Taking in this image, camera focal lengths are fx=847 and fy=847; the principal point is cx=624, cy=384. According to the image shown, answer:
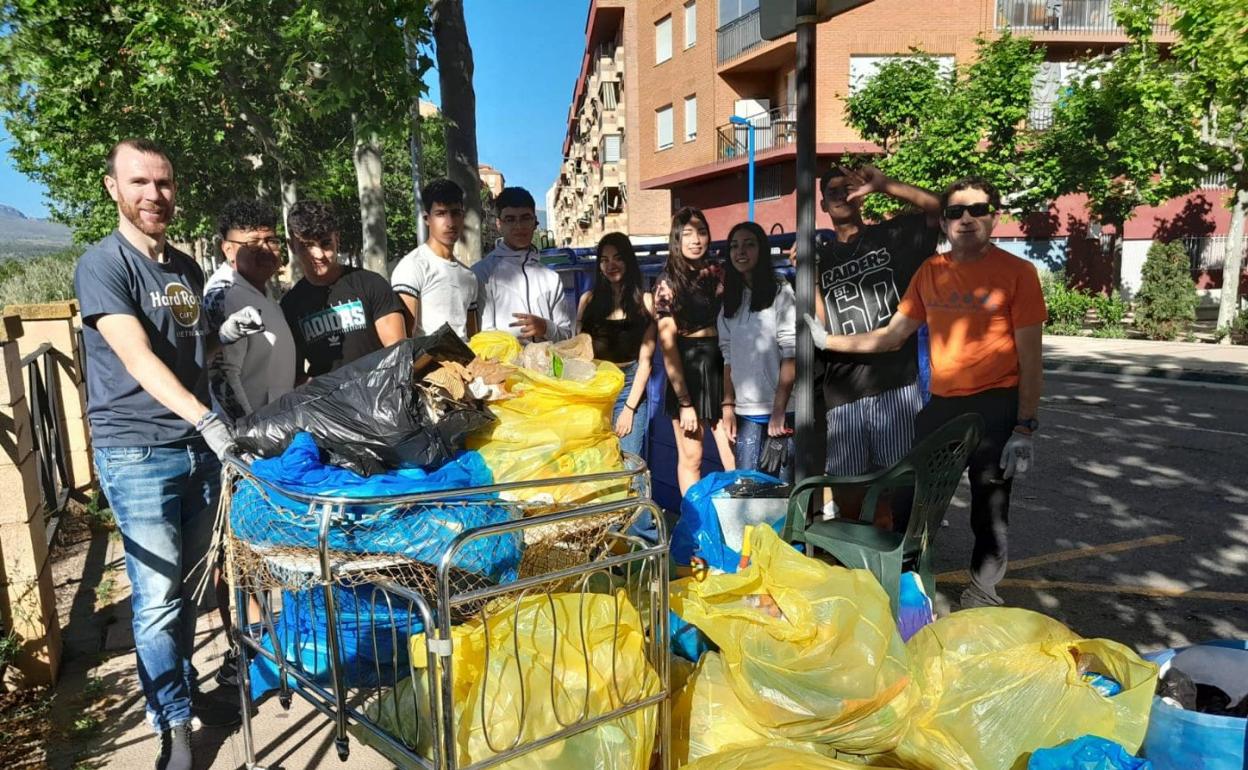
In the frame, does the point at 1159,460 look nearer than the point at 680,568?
No

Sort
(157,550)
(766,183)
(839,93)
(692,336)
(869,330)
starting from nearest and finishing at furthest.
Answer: (157,550) → (869,330) → (692,336) → (839,93) → (766,183)

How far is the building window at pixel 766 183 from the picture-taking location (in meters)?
A: 26.6

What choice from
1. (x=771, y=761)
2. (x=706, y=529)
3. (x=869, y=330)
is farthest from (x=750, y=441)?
(x=771, y=761)

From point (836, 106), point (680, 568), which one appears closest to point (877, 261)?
point (680, 568)

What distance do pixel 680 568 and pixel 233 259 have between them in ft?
7.79

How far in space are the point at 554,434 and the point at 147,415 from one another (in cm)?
138

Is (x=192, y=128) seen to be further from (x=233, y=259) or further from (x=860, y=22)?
(x=860, y=22)

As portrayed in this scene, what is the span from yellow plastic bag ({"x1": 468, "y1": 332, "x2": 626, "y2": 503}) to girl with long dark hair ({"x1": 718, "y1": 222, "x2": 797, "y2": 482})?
1.61 metres

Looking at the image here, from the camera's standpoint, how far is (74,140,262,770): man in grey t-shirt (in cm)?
275

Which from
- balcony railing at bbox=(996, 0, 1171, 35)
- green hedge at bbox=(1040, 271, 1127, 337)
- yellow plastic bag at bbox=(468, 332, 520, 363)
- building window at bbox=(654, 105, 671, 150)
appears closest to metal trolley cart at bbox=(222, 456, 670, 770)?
yellow plastic bag at bbox=(468, 332, 520, 363)

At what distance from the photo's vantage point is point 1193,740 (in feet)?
6.65

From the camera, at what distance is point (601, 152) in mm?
44969

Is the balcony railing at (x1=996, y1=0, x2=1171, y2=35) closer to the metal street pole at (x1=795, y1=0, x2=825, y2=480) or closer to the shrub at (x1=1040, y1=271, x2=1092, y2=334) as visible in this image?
the shrub at (x1=1040, y1=271, x2=1092, y2=334)

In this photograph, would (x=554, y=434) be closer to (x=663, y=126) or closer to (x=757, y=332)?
(x=757, y=332)
